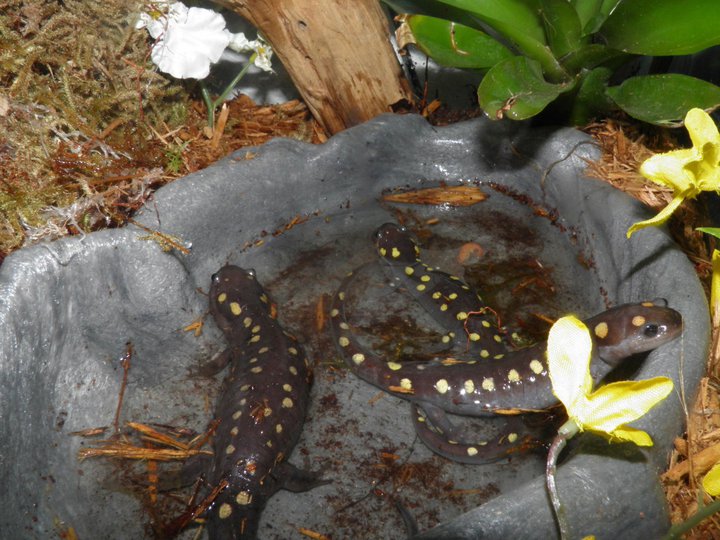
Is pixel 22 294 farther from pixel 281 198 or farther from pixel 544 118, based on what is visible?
pixel 544 118

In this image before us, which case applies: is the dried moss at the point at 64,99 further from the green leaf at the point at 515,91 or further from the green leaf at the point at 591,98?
the green leaf at the point at 591,98

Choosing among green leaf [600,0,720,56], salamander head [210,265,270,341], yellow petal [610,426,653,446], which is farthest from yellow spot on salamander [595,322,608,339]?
salamander head [210,265,270,341]

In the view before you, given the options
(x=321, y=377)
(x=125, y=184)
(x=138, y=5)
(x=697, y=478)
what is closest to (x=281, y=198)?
(x=125, y=184)

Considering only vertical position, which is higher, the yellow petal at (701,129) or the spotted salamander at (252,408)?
the yellow petal at (701,129)

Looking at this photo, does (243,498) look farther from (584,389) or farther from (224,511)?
(584,389)

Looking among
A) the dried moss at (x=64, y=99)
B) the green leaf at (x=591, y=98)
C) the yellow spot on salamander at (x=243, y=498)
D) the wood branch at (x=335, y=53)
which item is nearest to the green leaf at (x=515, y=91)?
the green leaf at (x=591, y=98)
